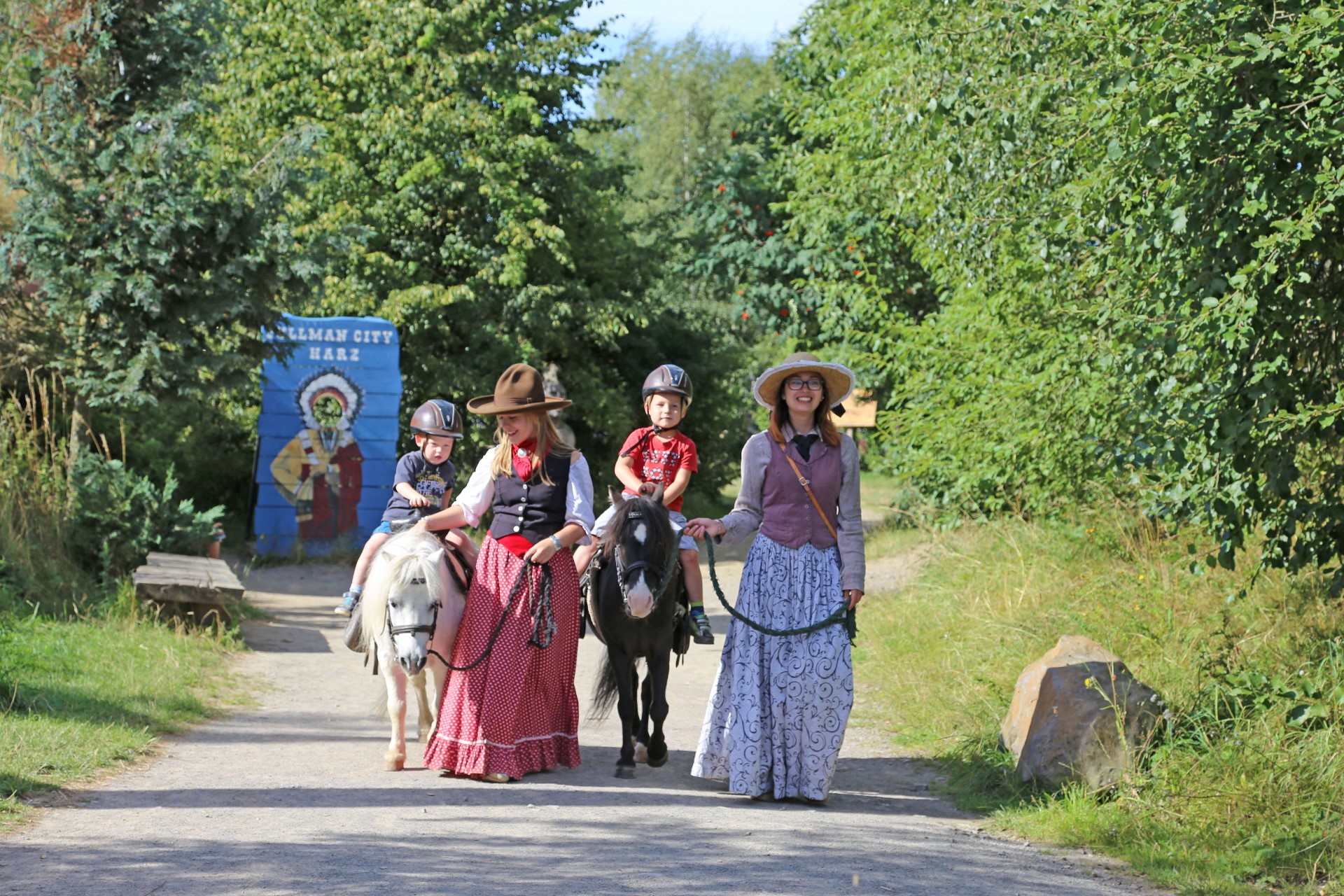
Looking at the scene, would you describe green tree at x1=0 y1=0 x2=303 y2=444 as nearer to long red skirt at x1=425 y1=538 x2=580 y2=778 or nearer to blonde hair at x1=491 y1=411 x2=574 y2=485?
blonde hair at x1=491 y1=411 x2=574 y2=485

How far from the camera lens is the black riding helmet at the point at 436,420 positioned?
838cm

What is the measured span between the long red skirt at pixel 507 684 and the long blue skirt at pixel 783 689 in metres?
0.88

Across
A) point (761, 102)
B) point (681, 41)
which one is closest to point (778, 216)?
point (761, 102)

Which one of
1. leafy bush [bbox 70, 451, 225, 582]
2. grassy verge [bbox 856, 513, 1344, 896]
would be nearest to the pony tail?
grassy verge [bbox 856, 513, 1344, 896]

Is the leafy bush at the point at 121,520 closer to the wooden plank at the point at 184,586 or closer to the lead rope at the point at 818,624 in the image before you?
the wooden plank at the point at 184,586

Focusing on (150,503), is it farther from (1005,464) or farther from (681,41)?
(681,41)

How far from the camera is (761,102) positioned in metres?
26.6

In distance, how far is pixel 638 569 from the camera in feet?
21.9

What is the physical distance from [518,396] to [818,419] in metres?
1.56

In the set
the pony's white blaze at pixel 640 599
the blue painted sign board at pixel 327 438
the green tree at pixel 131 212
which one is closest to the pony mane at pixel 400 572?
the pony's white blaze at pixel 640 599

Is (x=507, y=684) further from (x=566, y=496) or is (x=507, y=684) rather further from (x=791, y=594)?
(x=791, y=594)

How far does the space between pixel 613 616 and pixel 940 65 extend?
17.1ft

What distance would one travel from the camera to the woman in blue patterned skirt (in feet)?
21.6

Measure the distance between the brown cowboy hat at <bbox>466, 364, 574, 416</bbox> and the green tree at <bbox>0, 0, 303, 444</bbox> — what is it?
280 inches
